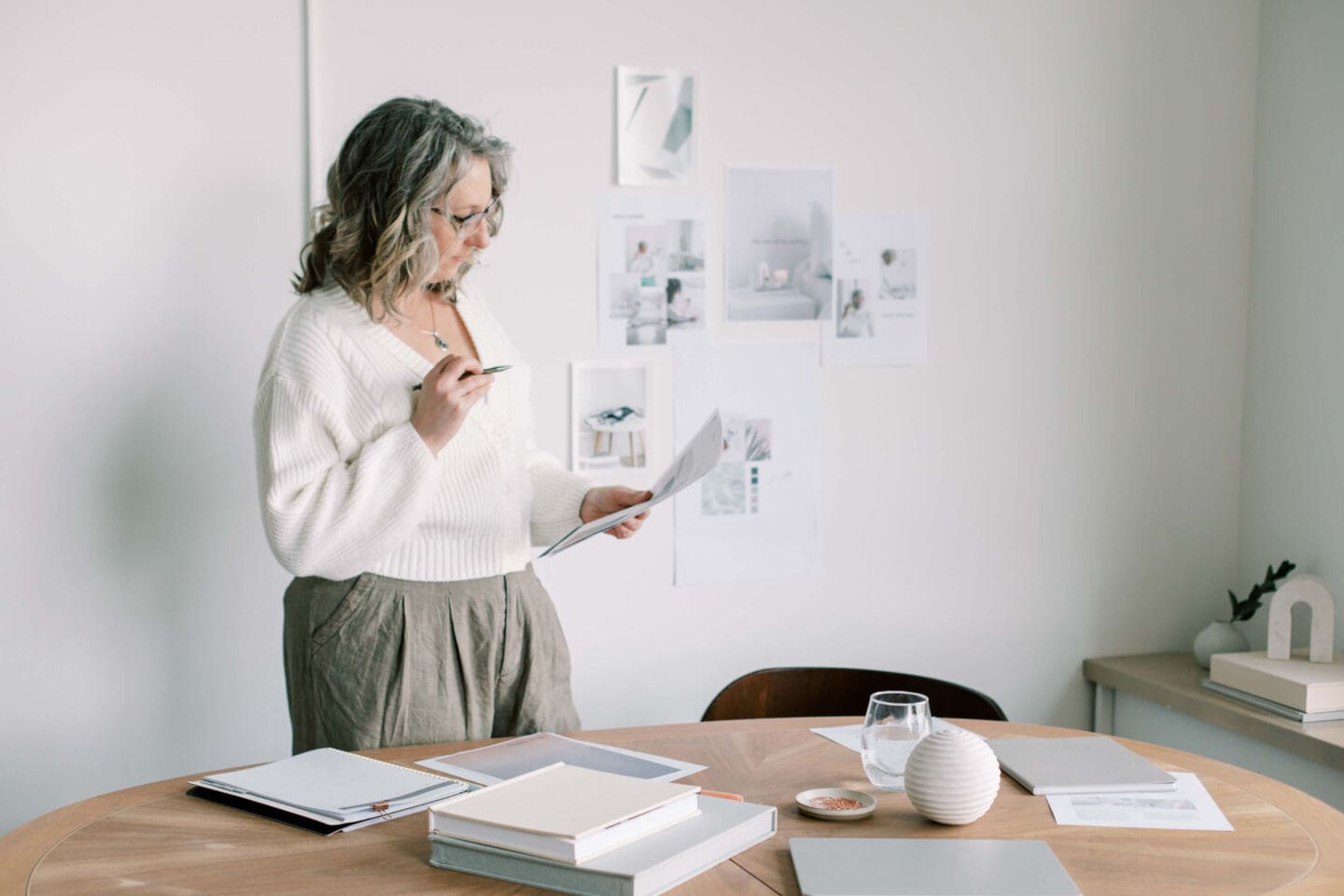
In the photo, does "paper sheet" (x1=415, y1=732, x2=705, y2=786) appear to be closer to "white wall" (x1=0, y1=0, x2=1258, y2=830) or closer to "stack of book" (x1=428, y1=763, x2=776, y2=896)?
"stack of book" (x1=428, y1=763, x2=776, y2=896)

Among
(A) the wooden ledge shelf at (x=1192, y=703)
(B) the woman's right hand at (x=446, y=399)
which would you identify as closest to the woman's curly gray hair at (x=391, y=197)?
(B) the woman's right hand at (x=446, y=399)

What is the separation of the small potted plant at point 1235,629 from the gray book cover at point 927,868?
5.83 feet

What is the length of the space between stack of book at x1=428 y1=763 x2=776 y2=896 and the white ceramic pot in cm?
192

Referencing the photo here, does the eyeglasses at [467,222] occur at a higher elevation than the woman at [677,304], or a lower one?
higher

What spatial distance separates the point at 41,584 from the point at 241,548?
0.35 m

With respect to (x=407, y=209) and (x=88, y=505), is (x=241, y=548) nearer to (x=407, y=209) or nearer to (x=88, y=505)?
(x=88, y=505)

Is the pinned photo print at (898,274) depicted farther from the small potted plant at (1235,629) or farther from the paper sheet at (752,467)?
the small potted plant at (1235,629)

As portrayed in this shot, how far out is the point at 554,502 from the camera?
7.40ft

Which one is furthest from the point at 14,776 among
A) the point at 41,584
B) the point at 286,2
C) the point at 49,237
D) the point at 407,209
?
the point at 286,2

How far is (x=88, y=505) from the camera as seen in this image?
7.70ft

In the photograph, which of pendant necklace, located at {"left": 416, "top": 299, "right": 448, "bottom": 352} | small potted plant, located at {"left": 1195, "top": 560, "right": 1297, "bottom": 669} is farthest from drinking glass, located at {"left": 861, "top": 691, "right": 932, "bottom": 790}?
small potted plant, located at {"left": 1195, "top": 560, "right": 1297, "bottom": 669}

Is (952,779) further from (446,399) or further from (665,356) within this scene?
(665,356)

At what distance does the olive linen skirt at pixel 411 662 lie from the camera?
196 cm

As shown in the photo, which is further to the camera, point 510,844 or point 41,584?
point 41,584
